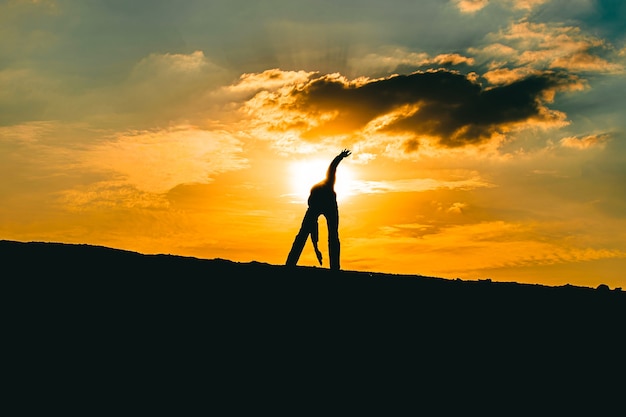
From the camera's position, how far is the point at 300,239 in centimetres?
1389

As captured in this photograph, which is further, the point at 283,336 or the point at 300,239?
the point at 300,239

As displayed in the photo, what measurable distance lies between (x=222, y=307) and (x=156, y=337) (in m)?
1.33

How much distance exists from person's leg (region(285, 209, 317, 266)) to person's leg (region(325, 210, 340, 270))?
342 millimetres

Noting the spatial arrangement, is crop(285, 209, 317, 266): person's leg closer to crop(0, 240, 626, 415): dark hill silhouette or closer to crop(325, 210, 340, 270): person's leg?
crop(325, 210, 340, 270): person's leg

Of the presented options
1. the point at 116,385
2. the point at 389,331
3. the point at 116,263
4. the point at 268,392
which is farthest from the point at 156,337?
the point at 389,331

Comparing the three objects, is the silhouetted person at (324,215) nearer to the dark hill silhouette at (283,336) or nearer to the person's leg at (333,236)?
the person's leg at (333,236)

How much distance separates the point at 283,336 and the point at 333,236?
5.67 m

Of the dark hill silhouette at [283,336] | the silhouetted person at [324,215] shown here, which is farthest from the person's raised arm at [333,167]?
the dark hill silhouette at [283,336]

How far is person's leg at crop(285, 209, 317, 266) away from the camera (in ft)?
45.4

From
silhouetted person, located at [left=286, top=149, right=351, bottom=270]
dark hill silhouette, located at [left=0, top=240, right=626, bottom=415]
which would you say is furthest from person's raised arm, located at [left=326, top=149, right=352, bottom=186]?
dark hill silhouette, located at [left=0, top=240, right=626, bottom=415]

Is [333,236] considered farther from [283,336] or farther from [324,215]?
[283,336]

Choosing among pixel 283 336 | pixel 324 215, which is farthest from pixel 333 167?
pixel 283 336

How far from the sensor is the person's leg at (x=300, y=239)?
13.8 metres

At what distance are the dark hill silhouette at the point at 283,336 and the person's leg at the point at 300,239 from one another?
2352mm
